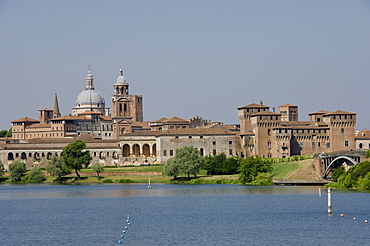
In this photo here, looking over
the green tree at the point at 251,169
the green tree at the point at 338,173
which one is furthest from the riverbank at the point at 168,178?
the green tree at the point at 338,173

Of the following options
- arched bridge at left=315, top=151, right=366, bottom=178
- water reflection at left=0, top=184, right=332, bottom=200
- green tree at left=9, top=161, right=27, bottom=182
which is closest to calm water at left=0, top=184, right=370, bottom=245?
water reflection at left=0, top=184, right=332, bottom=200

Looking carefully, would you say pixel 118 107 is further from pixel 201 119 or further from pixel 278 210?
pixel 278 210

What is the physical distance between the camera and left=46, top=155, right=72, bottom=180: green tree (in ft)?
368

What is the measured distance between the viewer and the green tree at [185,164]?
10162 centimetres

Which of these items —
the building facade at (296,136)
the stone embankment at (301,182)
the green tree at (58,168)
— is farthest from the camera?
the building facade at (296,136)

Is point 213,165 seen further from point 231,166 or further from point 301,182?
point 301,182

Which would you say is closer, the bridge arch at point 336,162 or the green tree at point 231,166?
the bridge arch at point 336,162

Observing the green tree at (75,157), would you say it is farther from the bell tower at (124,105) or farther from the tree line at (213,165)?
the bell tower at (124,105)

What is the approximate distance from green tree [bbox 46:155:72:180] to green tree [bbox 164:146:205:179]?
17189mm

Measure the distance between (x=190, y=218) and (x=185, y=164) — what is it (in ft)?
149

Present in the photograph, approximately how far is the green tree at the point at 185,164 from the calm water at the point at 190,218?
733 inches

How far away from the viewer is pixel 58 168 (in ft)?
370

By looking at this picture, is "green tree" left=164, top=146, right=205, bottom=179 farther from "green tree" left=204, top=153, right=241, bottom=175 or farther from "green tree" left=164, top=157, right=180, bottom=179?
"green tree" left=204, top=153, right=241, bottom=175

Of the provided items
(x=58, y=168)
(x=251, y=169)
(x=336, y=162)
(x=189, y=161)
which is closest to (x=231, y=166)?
(x=189, y=161)
